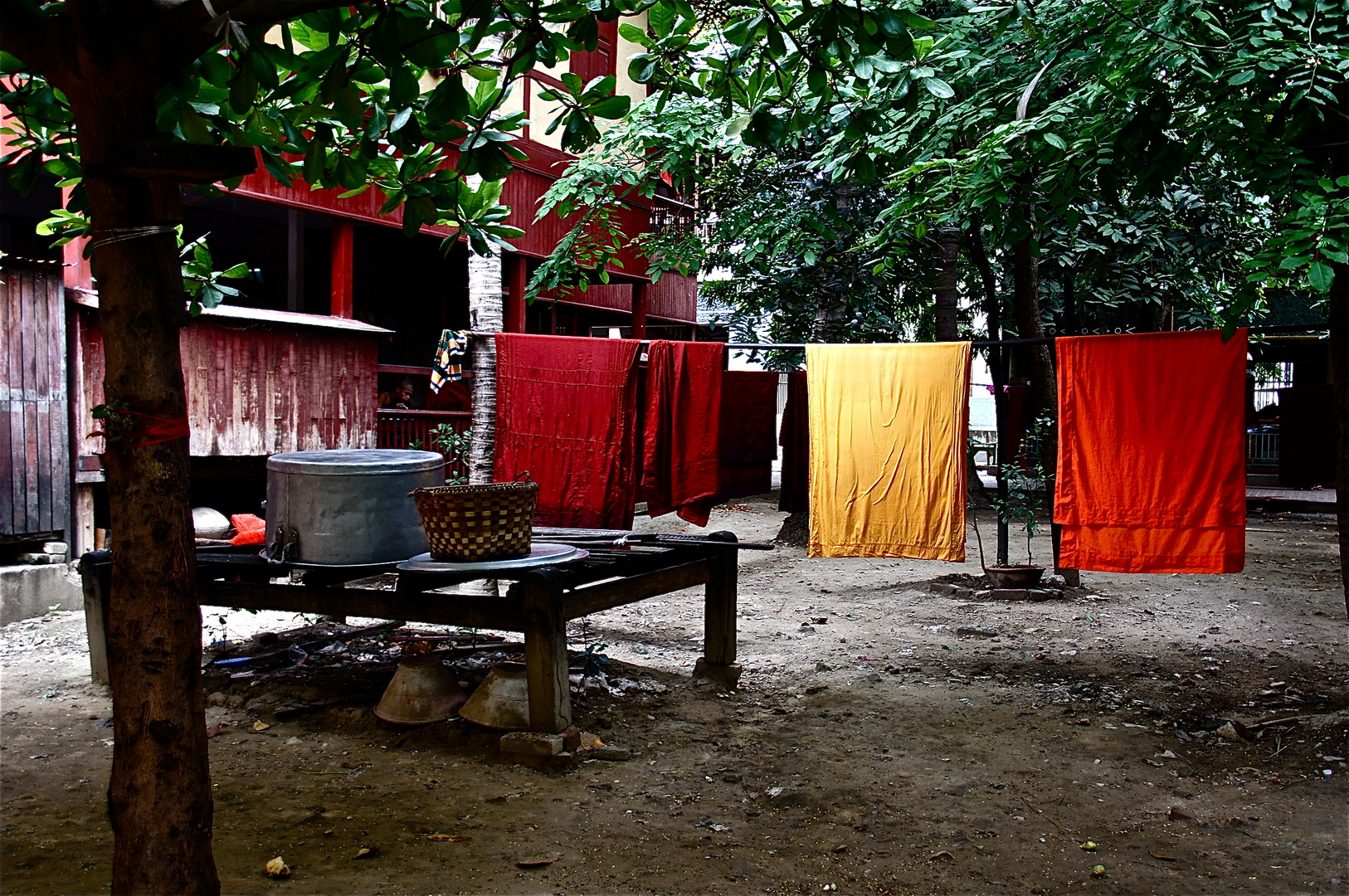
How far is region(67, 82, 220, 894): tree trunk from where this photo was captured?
7.52ft

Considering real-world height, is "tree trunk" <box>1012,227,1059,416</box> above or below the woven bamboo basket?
above

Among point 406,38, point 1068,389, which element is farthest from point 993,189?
point 406,38

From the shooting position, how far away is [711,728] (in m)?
5.11

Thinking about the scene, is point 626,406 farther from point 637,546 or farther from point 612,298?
point 612,298

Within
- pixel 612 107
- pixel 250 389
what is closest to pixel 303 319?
pixel 250 389

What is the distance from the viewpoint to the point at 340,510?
4828 millimetres

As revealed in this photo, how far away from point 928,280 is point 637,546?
1027cm

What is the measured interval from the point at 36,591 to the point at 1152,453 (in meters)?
7.72

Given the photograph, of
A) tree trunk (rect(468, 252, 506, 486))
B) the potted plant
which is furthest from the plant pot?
tree trunk (rect(468, 252, 506, 486))

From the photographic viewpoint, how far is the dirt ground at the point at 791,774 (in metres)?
3.44

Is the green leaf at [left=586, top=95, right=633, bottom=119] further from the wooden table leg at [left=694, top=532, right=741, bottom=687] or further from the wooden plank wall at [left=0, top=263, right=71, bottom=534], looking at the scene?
the wooden plank wall at [left=0, top=263, right=71, bottom=534]

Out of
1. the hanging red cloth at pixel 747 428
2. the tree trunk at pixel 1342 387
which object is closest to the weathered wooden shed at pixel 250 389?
the hanging red cloth at pixel 747 428

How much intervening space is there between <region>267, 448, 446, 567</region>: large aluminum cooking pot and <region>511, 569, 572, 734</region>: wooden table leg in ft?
2.76

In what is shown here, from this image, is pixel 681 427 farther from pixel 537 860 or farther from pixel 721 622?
pixel 537 860
